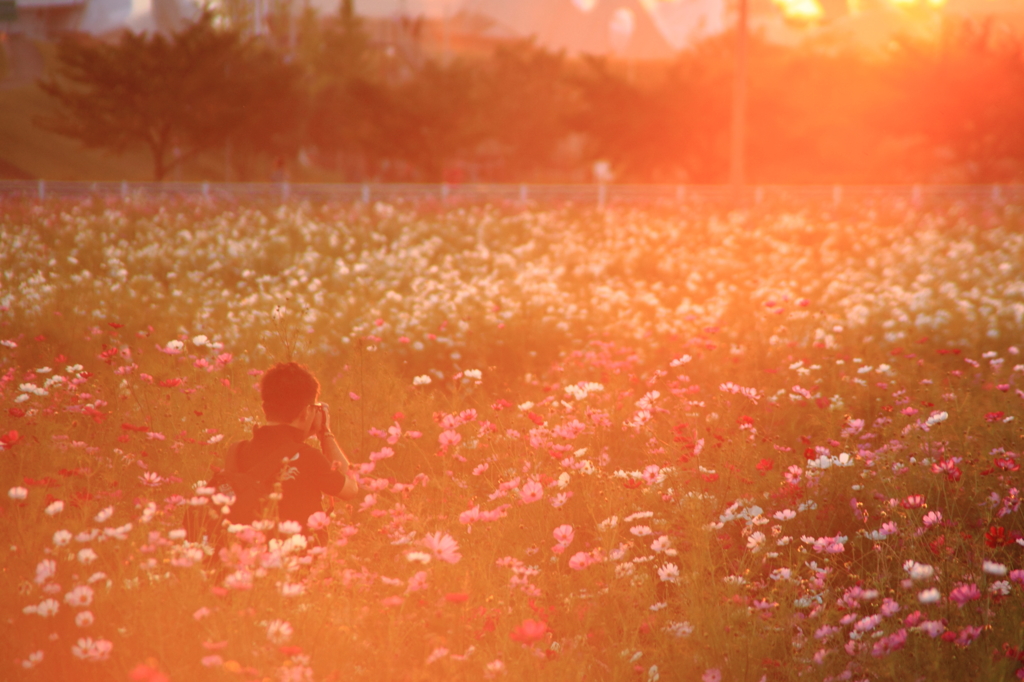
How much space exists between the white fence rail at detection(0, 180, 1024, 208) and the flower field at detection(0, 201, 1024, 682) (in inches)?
473

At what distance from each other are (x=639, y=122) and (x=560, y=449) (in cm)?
3670

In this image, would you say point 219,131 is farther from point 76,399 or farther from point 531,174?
point 76,399

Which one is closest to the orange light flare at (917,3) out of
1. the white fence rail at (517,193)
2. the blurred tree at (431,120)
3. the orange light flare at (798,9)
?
the orange light flare at (798,9)

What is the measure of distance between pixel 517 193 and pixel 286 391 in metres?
20.1

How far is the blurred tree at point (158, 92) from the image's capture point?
30922mm

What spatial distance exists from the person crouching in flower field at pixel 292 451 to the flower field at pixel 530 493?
6.6 inches

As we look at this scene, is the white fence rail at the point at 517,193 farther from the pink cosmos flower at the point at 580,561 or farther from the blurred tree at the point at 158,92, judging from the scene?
the pink cosmos flower at the point at 580,561

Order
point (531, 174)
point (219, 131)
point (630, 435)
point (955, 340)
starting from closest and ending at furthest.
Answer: point (630, 435)
point (955, 340)
point (219, 131)
point (531, 174)

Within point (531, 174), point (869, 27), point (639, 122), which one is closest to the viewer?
point (639, 122)

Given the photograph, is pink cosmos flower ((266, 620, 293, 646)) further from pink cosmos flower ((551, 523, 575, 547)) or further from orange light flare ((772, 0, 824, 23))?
orange light flare ((772, 0, 824, 23))

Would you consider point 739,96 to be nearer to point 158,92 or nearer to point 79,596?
point 79,596

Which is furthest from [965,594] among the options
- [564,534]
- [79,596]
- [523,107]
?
[523,107]

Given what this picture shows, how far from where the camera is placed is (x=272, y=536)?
3539 mm

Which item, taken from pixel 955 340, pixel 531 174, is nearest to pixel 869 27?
pixel 531 174
